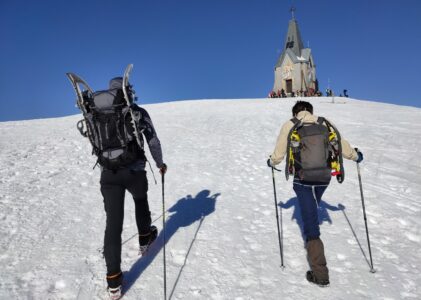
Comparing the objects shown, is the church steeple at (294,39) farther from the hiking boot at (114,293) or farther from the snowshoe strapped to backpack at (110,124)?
the hiking boot at (114,293)

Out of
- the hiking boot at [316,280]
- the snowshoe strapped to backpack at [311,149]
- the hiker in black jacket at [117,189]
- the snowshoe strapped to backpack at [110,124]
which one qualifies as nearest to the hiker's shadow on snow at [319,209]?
the hiking boot at [316,280]

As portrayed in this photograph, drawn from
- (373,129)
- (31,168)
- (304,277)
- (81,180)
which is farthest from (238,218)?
(373,129)

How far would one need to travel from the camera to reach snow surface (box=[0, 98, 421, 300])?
4.01 m

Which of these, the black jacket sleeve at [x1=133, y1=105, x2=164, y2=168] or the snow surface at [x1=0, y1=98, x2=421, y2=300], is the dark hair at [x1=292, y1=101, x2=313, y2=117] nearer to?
the black jacket sleeve at [x1=133, y1=105, x2=164, y2=168]

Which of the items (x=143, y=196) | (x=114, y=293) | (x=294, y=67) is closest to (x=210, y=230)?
(x=143, y=196)

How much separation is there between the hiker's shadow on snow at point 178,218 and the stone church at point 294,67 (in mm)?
57274

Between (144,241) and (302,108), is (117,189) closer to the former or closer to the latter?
(144,241)

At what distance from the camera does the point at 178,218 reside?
623 cm

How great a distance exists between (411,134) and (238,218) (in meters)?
12.0

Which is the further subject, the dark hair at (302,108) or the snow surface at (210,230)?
the dark hair at (302,108)

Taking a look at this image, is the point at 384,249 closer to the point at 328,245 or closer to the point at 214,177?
the point at 328,245

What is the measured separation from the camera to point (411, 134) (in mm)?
14273

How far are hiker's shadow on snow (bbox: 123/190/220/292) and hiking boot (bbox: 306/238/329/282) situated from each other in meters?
2.21

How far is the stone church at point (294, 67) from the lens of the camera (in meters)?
62.6
